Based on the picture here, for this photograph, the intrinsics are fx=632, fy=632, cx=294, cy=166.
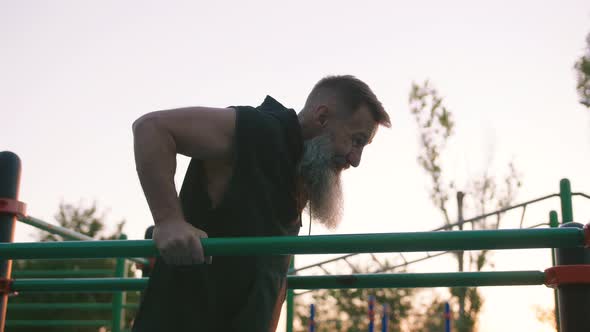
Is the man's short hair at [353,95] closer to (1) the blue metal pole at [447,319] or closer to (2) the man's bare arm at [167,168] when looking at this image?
(2) the man's bare arm at [167,168]

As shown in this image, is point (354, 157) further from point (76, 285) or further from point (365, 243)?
point (76, 285)

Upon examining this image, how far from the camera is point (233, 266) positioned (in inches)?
73.9

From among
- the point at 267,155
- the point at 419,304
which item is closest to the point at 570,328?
the point at 267,155

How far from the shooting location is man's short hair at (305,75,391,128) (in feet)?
7.43

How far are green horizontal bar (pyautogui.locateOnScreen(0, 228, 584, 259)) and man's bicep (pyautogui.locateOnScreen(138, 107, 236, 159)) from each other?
27 centimetres

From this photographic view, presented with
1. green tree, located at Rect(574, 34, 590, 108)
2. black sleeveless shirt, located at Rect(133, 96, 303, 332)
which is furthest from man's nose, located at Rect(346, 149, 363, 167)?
green tree, located at Rect(574, 34, 590, 108)

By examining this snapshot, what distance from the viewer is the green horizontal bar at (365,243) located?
1452 millimetres

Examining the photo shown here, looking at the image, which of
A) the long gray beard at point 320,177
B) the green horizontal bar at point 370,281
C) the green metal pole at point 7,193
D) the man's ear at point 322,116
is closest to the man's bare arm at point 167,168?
the long gray beard at point 320,177

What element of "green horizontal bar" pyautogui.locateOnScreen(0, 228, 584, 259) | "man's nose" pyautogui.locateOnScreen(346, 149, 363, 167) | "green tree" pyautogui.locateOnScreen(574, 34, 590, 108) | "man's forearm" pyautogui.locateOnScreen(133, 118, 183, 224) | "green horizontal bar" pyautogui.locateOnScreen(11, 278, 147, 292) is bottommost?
"green horizontal bar" pyautogui.locateOnScreen(0, 228, 584, 259)

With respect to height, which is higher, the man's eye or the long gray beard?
the man's eye

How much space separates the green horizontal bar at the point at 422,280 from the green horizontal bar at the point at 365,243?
1.96 ft

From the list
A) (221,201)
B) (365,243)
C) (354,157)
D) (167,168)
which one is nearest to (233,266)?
(221,201)

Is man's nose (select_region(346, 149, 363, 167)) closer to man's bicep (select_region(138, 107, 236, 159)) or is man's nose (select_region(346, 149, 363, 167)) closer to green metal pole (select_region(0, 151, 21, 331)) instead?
man's bicep (select_region(138, 107, 236, 159))

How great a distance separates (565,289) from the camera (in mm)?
1944
